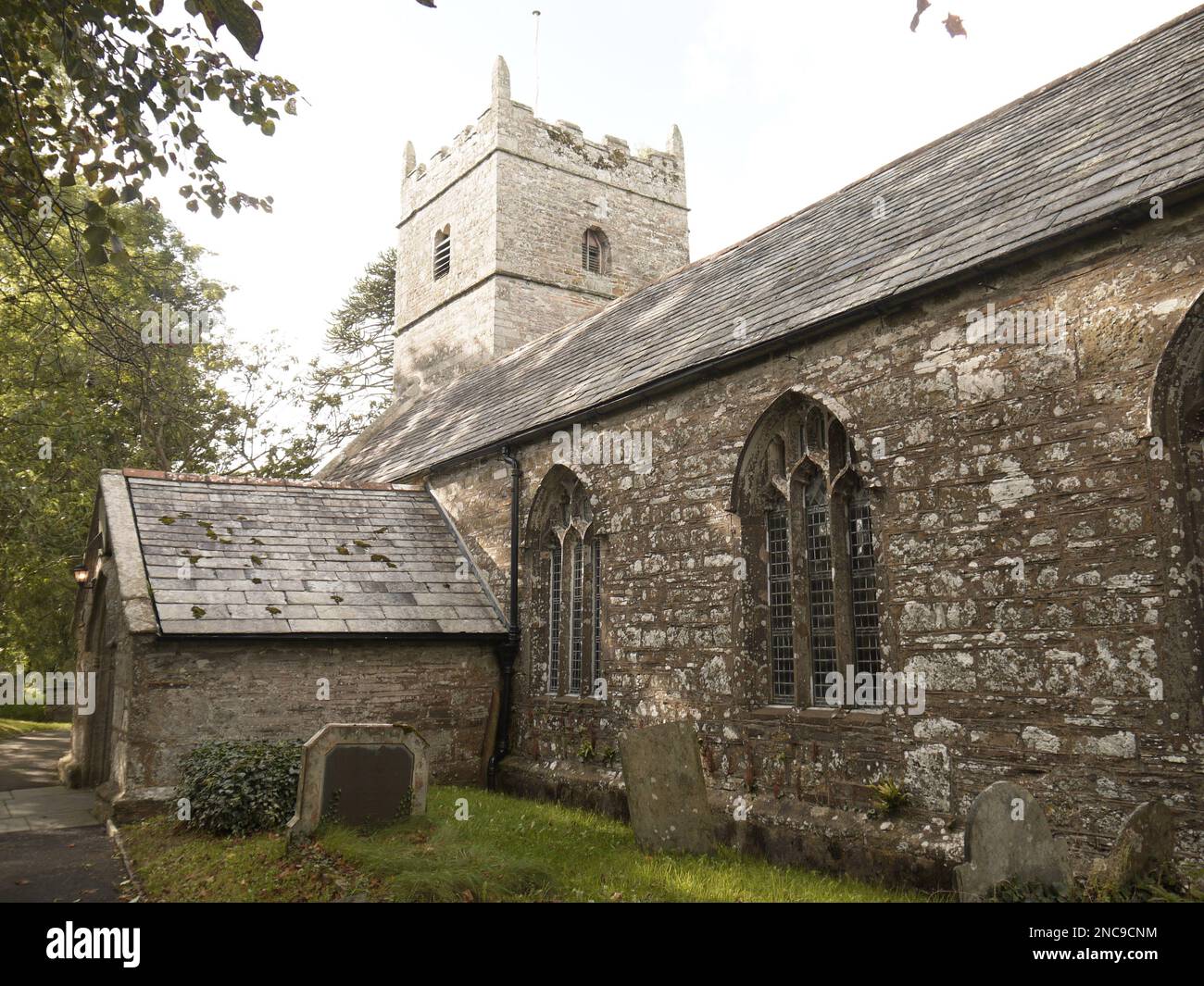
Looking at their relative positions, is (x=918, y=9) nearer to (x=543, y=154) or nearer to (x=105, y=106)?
(x=105, y=106)

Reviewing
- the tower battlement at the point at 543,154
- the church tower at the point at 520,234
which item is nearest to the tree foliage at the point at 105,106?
the church tower at the point at 520,234

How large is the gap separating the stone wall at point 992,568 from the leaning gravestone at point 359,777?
8.95 ft

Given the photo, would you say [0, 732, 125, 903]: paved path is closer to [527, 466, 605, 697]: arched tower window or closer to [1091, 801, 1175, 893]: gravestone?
[527, 466, 605, 697]: arched tower window

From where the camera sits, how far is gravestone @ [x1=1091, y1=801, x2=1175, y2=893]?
513cm

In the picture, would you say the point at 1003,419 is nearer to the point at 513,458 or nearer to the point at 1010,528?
the point at 1010,528

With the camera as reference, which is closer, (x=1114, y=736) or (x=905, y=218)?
(x=1114, y=736)

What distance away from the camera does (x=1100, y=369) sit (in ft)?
20.9

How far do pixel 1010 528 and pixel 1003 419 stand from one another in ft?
2.75

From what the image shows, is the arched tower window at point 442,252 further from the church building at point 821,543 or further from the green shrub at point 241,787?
the green shrub at point 241,787

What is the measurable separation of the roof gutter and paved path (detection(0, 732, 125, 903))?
471 cm

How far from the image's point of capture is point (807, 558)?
28.6 feet

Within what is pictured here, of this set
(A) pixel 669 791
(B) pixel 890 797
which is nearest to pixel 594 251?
(A) pixel 669 791
